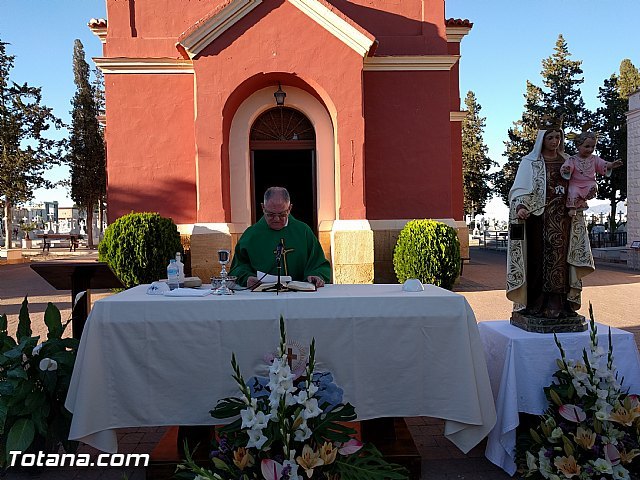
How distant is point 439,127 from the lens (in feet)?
38.2

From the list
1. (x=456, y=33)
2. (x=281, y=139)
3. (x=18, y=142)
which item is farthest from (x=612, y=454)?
(x=18, y=142)

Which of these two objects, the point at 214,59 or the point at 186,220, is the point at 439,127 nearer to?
the point at 214,59

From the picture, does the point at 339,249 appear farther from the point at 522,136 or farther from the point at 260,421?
the point at 522,136

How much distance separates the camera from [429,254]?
10.1 m

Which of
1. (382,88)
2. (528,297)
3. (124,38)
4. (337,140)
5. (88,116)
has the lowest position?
(528,297)

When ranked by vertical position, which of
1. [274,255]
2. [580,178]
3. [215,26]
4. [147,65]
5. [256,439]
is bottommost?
[256,439]

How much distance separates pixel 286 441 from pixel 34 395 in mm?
1950

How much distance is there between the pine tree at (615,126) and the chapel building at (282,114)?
2159 cm


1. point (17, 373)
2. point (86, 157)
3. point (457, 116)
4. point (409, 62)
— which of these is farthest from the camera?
point (86, 157)

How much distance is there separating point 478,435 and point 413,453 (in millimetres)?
444

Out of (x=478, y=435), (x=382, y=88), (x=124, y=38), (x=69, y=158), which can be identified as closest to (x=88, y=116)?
(x=69, y=158)

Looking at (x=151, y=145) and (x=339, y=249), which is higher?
(x=151, y=145)

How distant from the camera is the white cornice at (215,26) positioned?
10461mm

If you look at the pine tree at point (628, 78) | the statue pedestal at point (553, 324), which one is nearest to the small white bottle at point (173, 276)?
the statue pedestal at point (553, 324)
